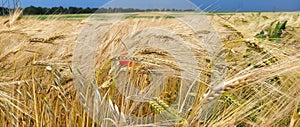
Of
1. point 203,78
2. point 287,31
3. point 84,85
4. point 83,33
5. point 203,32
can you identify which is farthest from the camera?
point 287,31

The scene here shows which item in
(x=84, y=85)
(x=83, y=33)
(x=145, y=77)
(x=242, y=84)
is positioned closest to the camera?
(x=242, y=84)

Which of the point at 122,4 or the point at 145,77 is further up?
the point at 122,4

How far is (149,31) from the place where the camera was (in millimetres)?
1251

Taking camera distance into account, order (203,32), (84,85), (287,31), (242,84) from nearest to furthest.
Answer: (242,84) → (84,85) → (203,32) → (287,31)

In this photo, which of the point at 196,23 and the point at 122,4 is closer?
the point at 122,4

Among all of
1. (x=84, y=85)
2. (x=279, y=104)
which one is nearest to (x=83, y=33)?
(x=84, y=85)

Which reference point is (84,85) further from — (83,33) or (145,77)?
(83,33)

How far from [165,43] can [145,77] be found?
0.40ft

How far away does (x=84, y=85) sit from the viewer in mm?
912

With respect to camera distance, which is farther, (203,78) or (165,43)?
(165,43)

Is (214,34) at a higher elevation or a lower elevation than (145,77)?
higher

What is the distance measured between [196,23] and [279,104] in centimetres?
75

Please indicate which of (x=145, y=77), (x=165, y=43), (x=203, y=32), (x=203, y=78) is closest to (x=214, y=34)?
(x=203, y=32)

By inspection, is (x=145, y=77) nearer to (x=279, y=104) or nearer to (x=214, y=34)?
(x=214, y=34)
